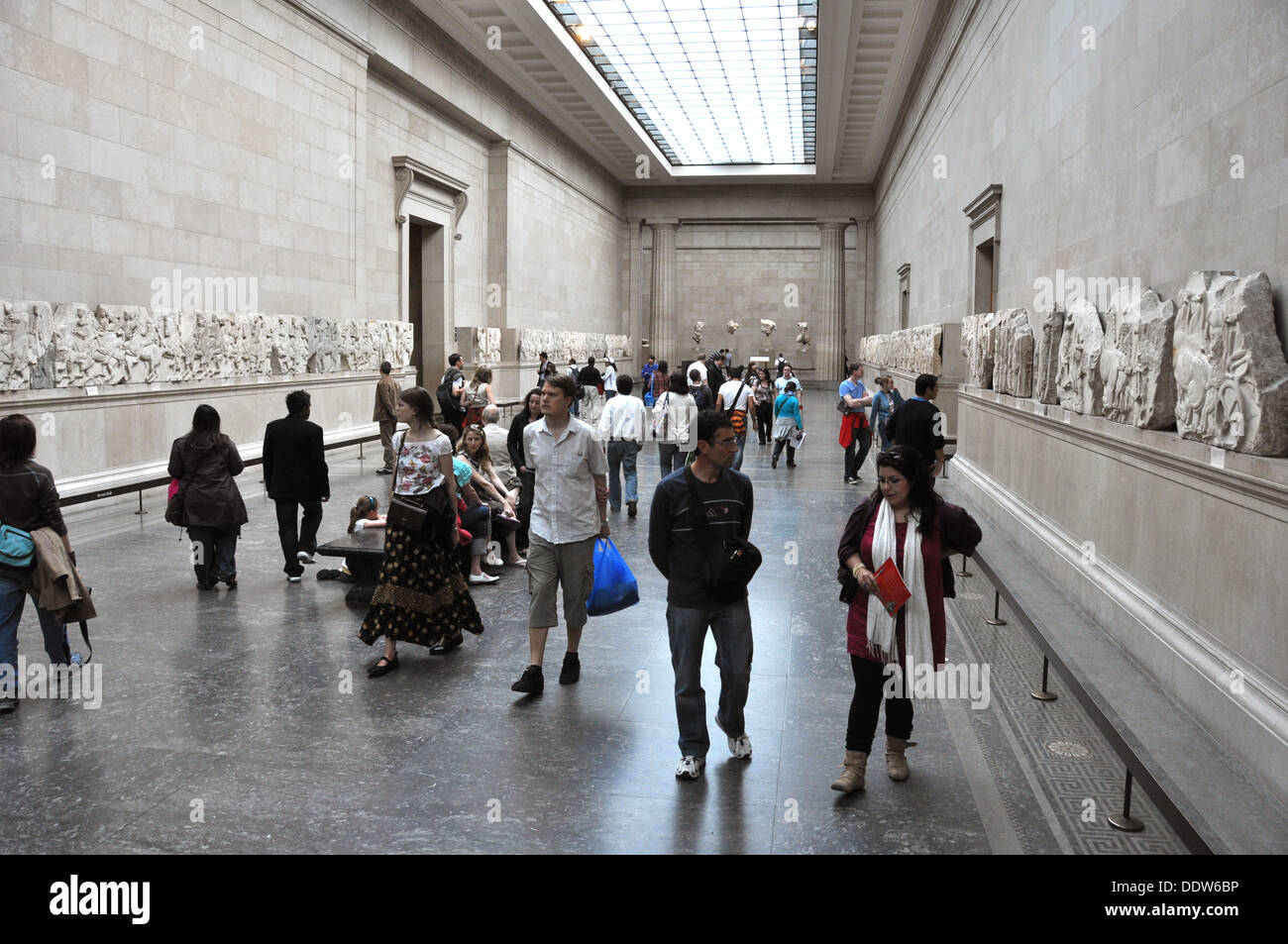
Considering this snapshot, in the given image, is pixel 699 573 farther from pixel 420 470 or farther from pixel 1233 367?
pixel 1233 367

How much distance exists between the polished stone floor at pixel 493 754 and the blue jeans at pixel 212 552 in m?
0.41

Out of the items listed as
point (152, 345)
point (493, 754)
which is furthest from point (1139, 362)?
point (152, 345)

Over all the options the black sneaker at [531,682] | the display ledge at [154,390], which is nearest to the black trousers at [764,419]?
the display ledge at [154,390]

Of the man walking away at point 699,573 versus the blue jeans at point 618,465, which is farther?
the blue jeans at point 618,465

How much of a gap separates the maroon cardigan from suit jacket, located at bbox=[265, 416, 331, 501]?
16.5 feet

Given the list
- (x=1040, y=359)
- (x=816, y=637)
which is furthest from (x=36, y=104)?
(x=1040, y=359)

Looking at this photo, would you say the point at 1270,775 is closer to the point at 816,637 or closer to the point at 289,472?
the point at 816,637

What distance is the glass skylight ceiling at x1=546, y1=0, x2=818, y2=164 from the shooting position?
2042 cm

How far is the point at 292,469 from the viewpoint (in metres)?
8.04

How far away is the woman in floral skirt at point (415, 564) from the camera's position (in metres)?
5.88

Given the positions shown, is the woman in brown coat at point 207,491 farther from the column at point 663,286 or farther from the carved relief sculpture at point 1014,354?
the column at point 663,286

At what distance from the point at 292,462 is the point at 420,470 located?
8.63 feet

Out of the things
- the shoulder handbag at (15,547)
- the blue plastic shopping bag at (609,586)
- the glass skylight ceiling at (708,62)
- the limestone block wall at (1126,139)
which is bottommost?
the blue plastic shopping bag at (609,586)

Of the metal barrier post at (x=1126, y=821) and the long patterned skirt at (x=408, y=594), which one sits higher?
the long patterned skirt at (x=408, y=594)
